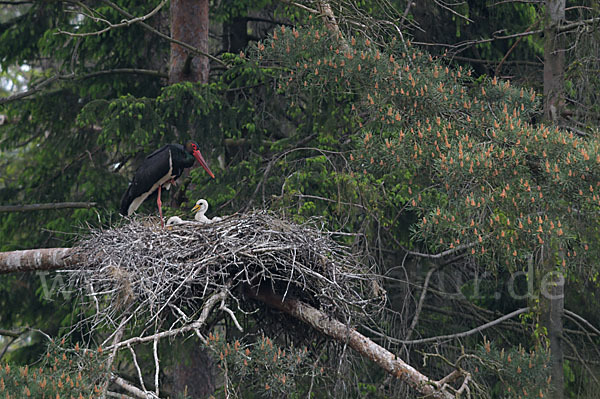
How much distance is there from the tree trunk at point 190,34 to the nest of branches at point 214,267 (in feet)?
11.5

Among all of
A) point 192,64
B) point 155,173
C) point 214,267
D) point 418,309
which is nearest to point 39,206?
point 155,173

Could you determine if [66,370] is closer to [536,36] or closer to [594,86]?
[594,86]

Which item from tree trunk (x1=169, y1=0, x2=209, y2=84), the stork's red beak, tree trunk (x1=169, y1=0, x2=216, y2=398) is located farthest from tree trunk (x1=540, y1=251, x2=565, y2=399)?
tree trunk (x1=169, y1=0, x2=209, y2=84)

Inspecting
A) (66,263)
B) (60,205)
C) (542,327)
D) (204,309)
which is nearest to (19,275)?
(60,205)

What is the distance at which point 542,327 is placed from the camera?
6680 mm

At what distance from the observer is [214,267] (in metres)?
5.64

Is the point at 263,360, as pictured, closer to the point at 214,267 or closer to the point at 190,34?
the point at 214,267

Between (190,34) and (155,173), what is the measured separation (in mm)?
2357

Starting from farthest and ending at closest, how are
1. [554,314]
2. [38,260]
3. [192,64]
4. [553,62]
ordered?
[192,64] → [553,62] → [554,314] → [38,260]

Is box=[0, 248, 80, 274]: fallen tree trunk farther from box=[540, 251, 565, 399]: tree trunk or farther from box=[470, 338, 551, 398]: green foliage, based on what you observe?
box=[540, 251, 565, 399]: tree trunk

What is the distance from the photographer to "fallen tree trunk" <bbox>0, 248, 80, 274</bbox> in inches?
245

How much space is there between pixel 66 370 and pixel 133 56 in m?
6.08

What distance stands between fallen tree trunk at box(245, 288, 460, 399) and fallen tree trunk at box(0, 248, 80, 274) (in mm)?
1353

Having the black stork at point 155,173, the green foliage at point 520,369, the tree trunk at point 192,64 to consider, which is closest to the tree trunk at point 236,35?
the tree trunk at point 192,64
